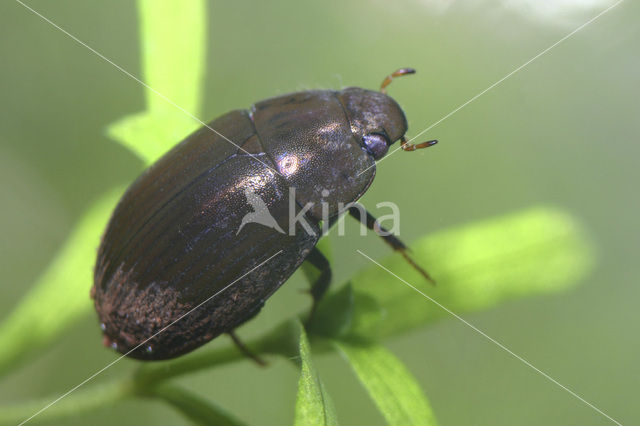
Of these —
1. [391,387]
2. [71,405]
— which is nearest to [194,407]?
[71,405]

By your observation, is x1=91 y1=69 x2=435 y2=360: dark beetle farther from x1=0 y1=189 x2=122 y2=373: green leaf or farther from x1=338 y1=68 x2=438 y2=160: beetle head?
x1=0 y1=189 x2=122 y2=373: green leaf

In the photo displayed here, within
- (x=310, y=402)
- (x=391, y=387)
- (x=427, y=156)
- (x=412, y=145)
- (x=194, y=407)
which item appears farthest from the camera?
(x=427, y=156)

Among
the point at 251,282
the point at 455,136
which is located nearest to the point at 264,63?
the point at 455,136

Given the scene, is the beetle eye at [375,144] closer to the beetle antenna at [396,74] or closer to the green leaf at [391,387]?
the beetle antenna at [396,74]

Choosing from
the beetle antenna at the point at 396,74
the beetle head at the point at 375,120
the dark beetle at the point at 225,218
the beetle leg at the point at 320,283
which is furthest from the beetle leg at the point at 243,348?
the beetle antenna at the point at 396,74

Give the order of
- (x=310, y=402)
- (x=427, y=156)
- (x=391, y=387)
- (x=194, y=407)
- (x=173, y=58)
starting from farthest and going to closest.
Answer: (x=427, y=156), (x=173, y=58), (x=194, y=407), (x=391, y=387), (x=310, y=402)

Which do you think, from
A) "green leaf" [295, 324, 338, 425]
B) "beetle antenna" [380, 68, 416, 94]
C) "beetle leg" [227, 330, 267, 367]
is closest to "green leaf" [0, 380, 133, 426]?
"beetle leg" [227, 330, 267, 367]

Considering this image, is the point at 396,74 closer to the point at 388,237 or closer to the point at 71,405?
the point at 388,237
